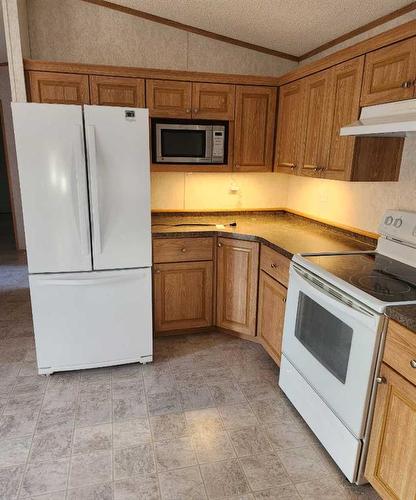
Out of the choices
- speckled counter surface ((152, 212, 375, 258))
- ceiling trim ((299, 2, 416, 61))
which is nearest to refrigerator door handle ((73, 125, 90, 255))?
speckled counter surface ((152, 212, 375, 258))

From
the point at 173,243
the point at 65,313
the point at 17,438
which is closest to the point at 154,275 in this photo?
the point at 173,243

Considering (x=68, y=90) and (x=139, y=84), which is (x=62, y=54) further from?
(x=139, y=84)

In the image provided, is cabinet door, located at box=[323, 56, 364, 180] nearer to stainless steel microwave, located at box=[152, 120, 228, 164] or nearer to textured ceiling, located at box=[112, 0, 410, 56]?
textured ceiling, located at box=[112, 0, 410, 56]

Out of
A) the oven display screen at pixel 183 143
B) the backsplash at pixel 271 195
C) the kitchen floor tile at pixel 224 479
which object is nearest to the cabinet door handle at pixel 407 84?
the backsplash at pixel 271 195

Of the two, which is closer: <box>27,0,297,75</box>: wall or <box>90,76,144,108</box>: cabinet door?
<box>90,76,144,108</box>: cabinet door

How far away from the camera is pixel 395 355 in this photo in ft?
4.77

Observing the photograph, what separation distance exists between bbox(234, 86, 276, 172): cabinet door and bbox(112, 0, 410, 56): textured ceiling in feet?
1.42

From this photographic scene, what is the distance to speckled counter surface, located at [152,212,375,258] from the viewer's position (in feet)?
8.14

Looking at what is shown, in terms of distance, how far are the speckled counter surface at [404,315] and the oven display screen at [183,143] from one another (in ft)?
6.65

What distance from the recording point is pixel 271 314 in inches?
105

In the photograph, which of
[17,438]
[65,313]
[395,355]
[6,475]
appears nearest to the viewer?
[395,355]

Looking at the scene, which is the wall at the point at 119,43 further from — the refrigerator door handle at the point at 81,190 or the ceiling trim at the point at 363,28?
the refrigerator door handle at the point at 81,190

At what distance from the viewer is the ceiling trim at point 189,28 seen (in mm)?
2988

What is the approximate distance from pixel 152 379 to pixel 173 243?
3.28ft
